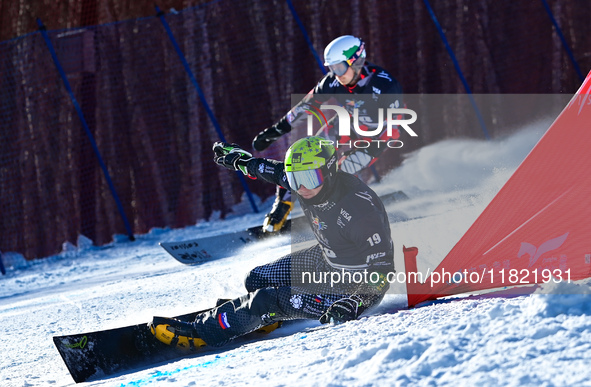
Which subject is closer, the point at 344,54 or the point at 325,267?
the point at 325,267

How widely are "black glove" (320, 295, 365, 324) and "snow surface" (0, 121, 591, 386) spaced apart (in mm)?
64

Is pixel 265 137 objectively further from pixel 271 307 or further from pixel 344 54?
pixel 271 307

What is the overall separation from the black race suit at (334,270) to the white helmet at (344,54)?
2632 millimetres

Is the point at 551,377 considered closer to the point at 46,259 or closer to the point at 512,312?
the point at 512,312

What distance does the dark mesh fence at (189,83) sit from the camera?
10.1m

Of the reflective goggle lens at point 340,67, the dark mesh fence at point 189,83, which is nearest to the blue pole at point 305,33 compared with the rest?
the dark mesh fence at point 189,83

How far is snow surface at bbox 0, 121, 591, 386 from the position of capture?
2.99 m

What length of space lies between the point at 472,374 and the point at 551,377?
0.31m

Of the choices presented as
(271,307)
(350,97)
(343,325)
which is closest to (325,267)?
(271,307)

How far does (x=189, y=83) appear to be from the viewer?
10500 mm

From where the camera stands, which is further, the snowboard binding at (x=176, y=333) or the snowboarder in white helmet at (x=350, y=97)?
the snowboarder in white helmet at (x=350, y=97)

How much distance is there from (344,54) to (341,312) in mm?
3491

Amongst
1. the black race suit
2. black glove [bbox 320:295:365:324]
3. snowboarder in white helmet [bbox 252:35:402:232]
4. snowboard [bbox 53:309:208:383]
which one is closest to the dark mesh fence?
snowboarder in white helmet [bbox 252:35:402:232]

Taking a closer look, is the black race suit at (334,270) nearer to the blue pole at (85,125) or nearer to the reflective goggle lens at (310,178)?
the reflective goggle lens at (310,178)
